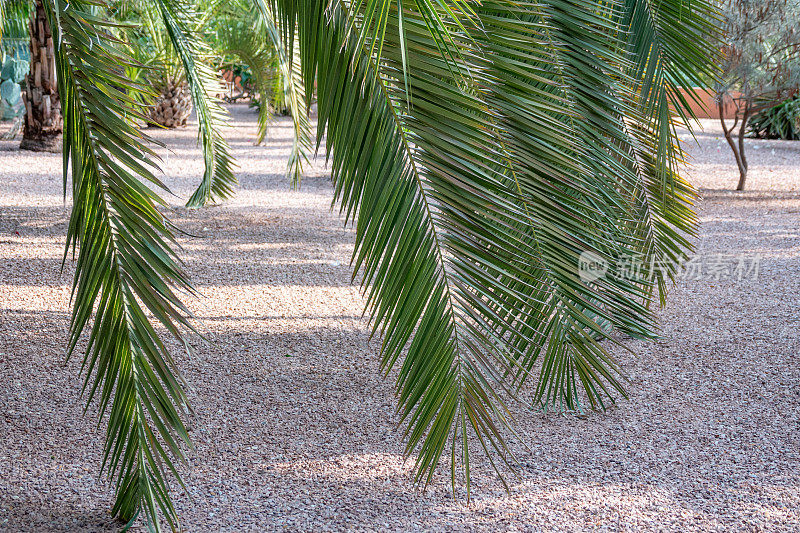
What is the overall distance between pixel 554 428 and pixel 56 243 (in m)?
4.35

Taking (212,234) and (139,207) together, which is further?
(212,234)

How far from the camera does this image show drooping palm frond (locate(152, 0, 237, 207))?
5316mm

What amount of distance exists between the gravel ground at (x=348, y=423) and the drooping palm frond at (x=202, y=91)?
0.95 meters

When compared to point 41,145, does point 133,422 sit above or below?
above

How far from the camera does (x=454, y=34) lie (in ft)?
5.92

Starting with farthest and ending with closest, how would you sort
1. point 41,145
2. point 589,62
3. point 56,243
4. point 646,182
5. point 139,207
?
1. point 41,145
2. point 56,243
3. point 646,182
4. point 589,62
5. point 139,207

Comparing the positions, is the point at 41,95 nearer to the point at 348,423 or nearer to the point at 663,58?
the point at 348,423

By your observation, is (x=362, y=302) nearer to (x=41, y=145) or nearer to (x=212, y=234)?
(x=212, y=234)

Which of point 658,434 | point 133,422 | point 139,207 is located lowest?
point 658,434

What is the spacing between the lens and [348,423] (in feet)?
10.3

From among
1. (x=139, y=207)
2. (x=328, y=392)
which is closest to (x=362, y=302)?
(x=328, y=392)

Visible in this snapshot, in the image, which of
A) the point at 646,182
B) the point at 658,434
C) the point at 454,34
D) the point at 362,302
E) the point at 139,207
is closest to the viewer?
the point at 454,34
